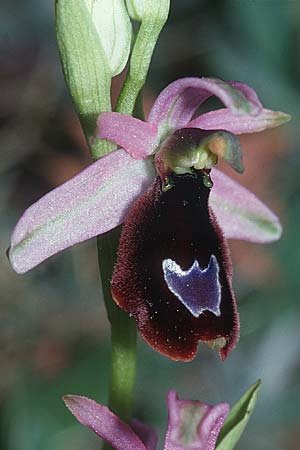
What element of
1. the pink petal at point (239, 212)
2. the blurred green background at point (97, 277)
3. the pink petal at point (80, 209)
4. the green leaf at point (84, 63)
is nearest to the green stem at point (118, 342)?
the pink petal at point (80, 209)

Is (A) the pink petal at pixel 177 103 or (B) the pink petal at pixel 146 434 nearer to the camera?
(A) the pink petal at pixel 177 103

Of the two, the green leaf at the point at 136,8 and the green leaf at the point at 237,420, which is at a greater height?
the green leaf at the point at 136,8

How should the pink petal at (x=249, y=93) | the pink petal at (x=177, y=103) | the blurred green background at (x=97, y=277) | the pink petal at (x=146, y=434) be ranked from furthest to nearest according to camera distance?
1. the blurred green background at (x=97, y=277)
2. the pink petal at (x=146, y=434)
3. the pink petal at (x=177, y=103)
4. the pink petal at (x=249, y=93)

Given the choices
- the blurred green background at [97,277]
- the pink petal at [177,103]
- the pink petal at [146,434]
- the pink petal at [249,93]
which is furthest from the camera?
the blurred green background at [97,277]

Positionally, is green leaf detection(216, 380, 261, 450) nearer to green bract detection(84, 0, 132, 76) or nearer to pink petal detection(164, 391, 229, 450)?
pink petal detection(164, 391, 229, 450)

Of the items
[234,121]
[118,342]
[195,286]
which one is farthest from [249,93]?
[118,342]

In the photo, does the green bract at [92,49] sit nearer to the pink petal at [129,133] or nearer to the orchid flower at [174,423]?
the pink petal at [129,133]
